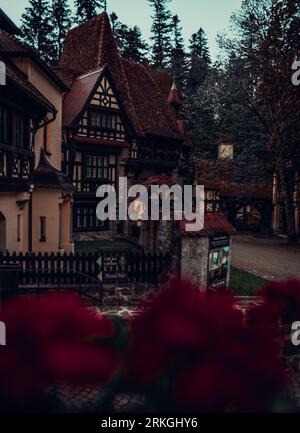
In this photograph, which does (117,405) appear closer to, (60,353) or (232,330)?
(60,353)

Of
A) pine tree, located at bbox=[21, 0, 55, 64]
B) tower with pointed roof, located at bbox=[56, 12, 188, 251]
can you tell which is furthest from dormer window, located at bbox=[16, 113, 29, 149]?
tower with pointed roof, located at bbox=[56, 12, 188, 251]

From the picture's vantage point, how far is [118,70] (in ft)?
69.2

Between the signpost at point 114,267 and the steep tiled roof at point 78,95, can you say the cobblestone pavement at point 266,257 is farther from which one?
the steep tiled roof at point 78,95

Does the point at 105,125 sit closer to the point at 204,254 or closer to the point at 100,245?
the point at 100,245

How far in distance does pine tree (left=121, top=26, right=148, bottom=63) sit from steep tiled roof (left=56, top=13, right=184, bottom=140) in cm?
137

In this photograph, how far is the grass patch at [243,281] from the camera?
962cm

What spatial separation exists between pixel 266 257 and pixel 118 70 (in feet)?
43.7

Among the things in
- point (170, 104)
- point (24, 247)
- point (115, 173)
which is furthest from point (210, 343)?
point (170, 104)

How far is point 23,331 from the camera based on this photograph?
1015 millimetres

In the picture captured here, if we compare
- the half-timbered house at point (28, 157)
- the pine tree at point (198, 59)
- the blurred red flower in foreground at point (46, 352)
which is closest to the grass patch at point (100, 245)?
the half-timbered house at point (28, 157)

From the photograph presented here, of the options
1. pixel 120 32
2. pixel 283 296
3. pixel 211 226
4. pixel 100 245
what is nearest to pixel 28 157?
pixel 211 226

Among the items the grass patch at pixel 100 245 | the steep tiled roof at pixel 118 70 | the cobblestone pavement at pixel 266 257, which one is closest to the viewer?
the cobblestone pavement at pixel 266 257

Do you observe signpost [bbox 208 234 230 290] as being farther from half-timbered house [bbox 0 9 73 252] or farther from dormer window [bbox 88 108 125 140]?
dormer window [bbox 88 108 125 140]

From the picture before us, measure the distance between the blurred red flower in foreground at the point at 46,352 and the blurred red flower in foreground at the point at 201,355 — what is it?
0.13m
